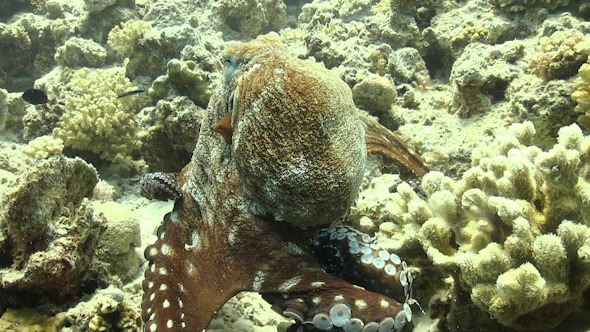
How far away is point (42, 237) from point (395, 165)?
3545mm

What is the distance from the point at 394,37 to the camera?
7176 millimetres

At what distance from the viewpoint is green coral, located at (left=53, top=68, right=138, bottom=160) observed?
19.7ft

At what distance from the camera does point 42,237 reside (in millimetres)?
2596

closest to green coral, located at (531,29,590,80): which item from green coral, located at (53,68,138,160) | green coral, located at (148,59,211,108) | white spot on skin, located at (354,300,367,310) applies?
white spot on skin, located at (354,300,367,310)

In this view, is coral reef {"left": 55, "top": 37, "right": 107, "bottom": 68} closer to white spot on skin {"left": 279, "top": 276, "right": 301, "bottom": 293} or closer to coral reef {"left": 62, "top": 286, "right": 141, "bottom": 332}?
coral reef {"left": 62, "top": 286, "right": 141, "bottom": 332}

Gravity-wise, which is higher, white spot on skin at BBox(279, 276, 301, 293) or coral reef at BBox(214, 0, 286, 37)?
white spot on skin at BBox(279, 276, 301, 293)

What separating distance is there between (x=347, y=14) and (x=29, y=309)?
8266 millimetres

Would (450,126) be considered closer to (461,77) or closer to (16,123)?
(461,77)

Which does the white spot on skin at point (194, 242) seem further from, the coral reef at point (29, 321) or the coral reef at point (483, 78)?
the coral reef at point (483, 78)

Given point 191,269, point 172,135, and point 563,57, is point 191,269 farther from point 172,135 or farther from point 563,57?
point 563,57

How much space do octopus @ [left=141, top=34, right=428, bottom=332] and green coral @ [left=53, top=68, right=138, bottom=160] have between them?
3.74m

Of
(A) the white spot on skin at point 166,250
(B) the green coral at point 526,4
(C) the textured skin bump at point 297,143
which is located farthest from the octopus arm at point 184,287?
(B) the green coral at point 526,4

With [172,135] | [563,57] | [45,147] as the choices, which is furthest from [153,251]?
[563,57]

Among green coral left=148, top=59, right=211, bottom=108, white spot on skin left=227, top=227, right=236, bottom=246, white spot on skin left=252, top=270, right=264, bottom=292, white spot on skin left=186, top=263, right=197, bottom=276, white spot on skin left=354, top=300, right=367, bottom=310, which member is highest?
white spot on skin left=354, top=300, right=367, bottom=310
